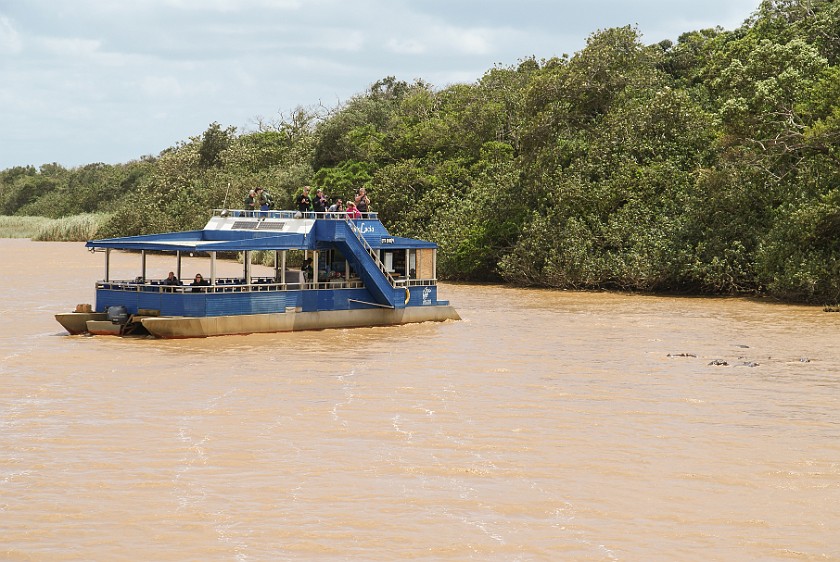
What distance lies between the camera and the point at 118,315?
25531mm

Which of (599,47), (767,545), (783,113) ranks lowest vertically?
(767,545)

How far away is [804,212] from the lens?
1393 inches

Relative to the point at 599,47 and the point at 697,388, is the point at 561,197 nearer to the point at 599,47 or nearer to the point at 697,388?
the point at 599,47

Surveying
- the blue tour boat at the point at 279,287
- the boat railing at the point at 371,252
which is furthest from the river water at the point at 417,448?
the boat railing at the point at 371,252

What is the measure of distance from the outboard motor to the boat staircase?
6.04 meters

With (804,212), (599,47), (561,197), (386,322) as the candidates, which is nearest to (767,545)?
(386,322)

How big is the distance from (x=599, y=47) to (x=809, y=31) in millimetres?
8495

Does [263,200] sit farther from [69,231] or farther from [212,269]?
[69,231]

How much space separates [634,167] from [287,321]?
21224 mm

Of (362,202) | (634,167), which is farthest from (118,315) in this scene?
(634,167)

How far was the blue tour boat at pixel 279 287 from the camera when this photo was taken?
25500 mm

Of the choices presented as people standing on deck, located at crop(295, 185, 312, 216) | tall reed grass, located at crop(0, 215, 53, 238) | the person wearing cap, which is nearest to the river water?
the person wearing cap

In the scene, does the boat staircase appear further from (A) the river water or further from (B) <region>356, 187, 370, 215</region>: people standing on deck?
(A) the river water

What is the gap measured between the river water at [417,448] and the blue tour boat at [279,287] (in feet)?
2.39
